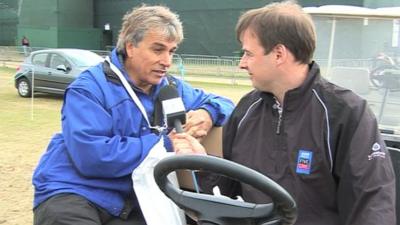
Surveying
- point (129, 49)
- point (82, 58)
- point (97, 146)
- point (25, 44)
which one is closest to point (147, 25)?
point (129, 49)

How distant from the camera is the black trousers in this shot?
8.77ft

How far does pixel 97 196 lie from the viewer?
9.25ft

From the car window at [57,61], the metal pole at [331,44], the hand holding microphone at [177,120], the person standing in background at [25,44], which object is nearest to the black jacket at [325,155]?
the hand holding microphone at [177,120]

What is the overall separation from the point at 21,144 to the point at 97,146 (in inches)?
237

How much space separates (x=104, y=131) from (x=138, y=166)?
0.81 feet

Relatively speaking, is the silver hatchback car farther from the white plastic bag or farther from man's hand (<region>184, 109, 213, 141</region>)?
the white plastic bag

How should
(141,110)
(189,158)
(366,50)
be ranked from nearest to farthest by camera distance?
1. (189,158)
2. (141,110)
3. (366,50)

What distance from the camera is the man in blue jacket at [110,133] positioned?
273 centimetres

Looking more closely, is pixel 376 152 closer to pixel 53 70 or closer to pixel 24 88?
pixel 53 70

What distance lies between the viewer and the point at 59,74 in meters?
14.6

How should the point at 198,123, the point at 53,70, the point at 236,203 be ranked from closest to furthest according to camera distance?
the point at 236,203 → the point at 198,123 → the point at 53,70

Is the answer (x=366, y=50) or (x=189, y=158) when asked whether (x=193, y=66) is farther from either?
(x=189, y=158)

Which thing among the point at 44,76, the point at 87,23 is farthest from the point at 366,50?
the point at 87,23

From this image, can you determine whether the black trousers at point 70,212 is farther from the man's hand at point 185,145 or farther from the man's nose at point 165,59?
the man's nose at point 165,59
